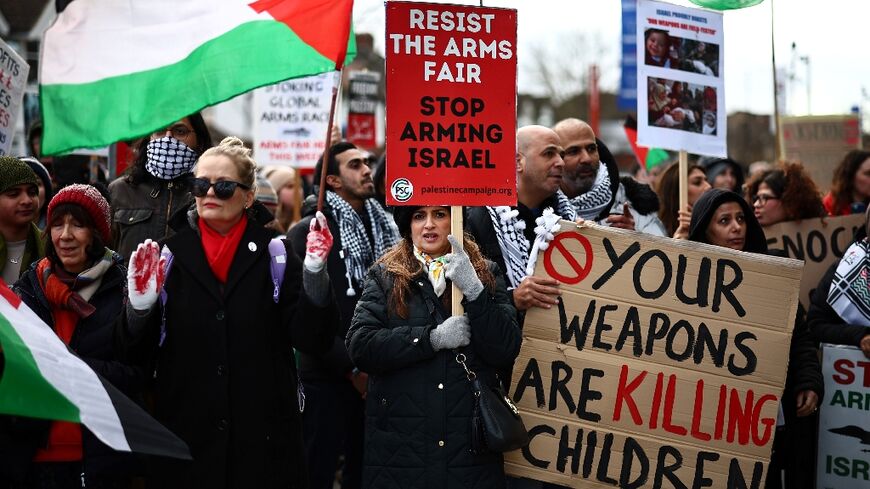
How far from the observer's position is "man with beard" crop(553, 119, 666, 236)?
6387 mm

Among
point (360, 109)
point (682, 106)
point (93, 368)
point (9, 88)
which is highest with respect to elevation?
point (360, 109)

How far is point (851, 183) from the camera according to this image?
817cm

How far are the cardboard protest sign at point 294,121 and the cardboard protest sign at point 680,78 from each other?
4.94 metres

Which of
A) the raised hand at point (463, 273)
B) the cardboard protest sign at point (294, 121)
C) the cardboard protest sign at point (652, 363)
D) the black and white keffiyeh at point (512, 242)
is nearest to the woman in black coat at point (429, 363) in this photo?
the raised hand at point (463, 273)

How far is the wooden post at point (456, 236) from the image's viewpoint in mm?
Result: 4641

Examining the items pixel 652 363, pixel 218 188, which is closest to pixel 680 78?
pixel 652 363

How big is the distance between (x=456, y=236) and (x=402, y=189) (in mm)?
302

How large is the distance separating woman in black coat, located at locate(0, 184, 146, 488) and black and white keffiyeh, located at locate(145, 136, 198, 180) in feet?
2.42

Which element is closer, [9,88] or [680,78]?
[9,88]

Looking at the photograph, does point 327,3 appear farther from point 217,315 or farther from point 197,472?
point 197,472

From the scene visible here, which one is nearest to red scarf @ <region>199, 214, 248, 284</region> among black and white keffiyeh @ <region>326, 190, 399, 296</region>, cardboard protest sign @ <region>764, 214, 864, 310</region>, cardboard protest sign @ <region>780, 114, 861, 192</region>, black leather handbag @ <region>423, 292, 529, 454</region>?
black leather handbag @ <region>423, 292, 529, 454</region>

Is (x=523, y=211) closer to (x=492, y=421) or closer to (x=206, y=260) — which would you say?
→ (x=492, y=421)

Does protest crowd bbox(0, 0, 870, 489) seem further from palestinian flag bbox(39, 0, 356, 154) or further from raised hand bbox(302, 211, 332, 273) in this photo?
palestinian flag bbox(39, 0, 356, 154)

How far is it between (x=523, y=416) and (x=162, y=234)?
6.45ft
